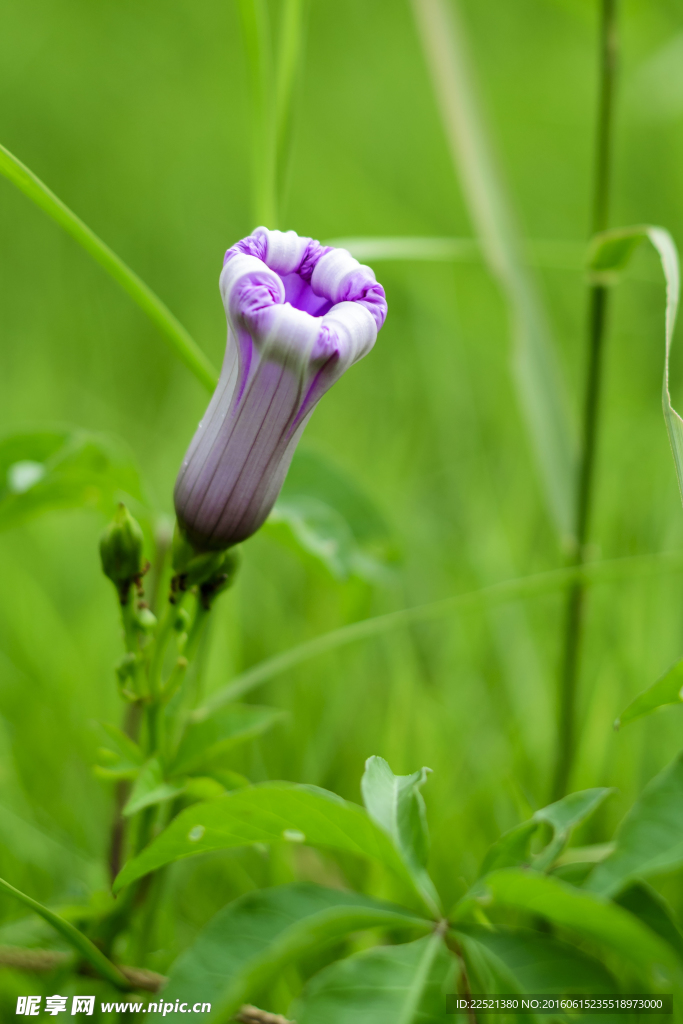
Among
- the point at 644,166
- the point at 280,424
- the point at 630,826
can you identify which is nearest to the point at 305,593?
the point at 280,424

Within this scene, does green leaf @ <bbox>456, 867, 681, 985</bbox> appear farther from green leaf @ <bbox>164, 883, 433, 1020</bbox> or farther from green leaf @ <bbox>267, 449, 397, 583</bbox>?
green leaf @ <bbox>267, 449, 397, 583</bbox>

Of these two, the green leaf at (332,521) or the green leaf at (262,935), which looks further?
the green leaf at (332,521)

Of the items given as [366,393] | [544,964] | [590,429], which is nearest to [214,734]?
[544,964]

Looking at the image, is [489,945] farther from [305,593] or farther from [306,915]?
[305,593]

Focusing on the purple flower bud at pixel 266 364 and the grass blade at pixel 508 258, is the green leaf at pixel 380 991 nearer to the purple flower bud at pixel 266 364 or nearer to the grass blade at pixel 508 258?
the purple flower bud at pixel 266 364

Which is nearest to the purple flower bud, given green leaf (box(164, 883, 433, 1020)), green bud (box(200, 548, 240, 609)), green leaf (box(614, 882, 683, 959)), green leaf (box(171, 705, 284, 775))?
green bud (box(200, 548, 240, 609))

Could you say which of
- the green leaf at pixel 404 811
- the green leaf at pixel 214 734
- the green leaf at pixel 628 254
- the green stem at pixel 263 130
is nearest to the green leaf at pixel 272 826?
the green leaf at pixel 404 811
